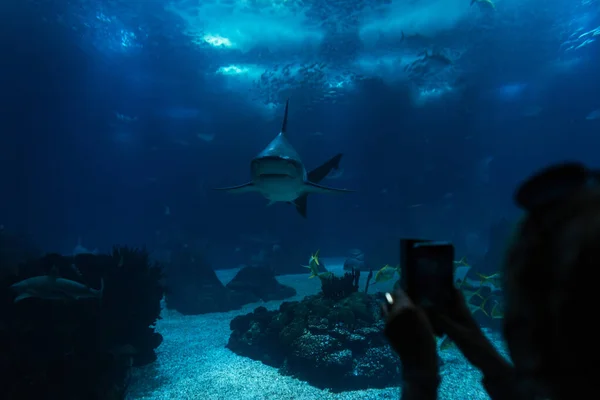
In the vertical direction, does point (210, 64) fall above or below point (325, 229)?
above

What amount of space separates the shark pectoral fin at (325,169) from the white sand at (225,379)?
14.3ft

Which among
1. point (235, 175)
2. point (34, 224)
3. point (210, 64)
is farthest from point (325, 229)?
point (34, 224)

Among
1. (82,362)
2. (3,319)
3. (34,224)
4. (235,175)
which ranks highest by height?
(235,175)

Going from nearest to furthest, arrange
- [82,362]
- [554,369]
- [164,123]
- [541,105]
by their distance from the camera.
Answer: [554,369], [82,362], [541,105], [164,123]

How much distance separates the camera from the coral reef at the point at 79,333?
511 cm

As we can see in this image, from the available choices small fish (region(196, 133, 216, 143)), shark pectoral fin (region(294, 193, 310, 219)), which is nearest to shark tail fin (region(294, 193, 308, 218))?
shark pectoral fin (region(294, 193, 310, 219))

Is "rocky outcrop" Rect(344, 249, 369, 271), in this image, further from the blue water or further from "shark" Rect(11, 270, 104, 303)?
"shark" Rect(11, 270, 104, 303)

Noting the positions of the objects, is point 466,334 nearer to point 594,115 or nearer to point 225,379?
point 225,379

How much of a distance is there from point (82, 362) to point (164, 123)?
29.6 m

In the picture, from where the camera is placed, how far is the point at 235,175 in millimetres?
32531

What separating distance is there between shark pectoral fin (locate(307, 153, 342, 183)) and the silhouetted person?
245 inches

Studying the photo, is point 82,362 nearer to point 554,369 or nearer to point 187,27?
point 554,369

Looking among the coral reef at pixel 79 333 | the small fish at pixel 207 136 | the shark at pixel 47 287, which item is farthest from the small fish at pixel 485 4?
the small fish at pixel 207 136

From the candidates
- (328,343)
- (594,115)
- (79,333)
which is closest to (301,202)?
(328,343)
